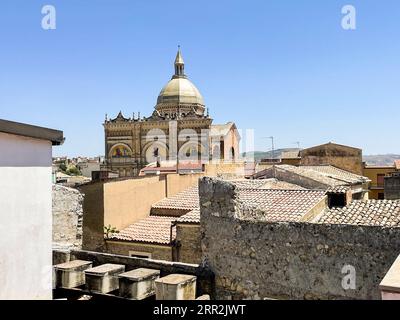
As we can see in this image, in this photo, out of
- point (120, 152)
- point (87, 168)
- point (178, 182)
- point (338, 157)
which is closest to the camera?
point (178, 182)

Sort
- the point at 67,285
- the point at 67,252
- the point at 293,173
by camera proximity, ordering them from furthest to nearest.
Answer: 1. the point at 293,173
2. the point at 67,252
3. the point at 67,285

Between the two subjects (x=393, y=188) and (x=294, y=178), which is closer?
(x=393, y=188)

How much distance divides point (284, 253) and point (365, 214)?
12.4 feet

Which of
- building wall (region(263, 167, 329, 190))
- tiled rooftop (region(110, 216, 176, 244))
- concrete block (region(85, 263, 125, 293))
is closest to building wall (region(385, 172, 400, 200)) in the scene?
building wall (region(263, 167, 329, 190))

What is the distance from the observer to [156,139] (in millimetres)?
50656

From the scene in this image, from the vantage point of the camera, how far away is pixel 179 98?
2359 inches

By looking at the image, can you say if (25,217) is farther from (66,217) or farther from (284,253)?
(66,217)

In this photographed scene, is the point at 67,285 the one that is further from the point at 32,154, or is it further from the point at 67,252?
the point at 32,154

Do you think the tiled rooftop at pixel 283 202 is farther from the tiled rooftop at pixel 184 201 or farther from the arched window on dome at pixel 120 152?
the arched window on dome at pixel 120 152

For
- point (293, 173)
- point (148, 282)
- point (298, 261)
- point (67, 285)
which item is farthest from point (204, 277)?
point (293, 173)

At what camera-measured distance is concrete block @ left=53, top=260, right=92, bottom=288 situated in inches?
357

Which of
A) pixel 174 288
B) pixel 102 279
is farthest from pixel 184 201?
pixel 174 288

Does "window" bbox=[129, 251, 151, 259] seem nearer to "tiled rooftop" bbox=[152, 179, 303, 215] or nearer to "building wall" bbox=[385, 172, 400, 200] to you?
"tiled rooftop" bbox=[152, 179, 303, 215]
